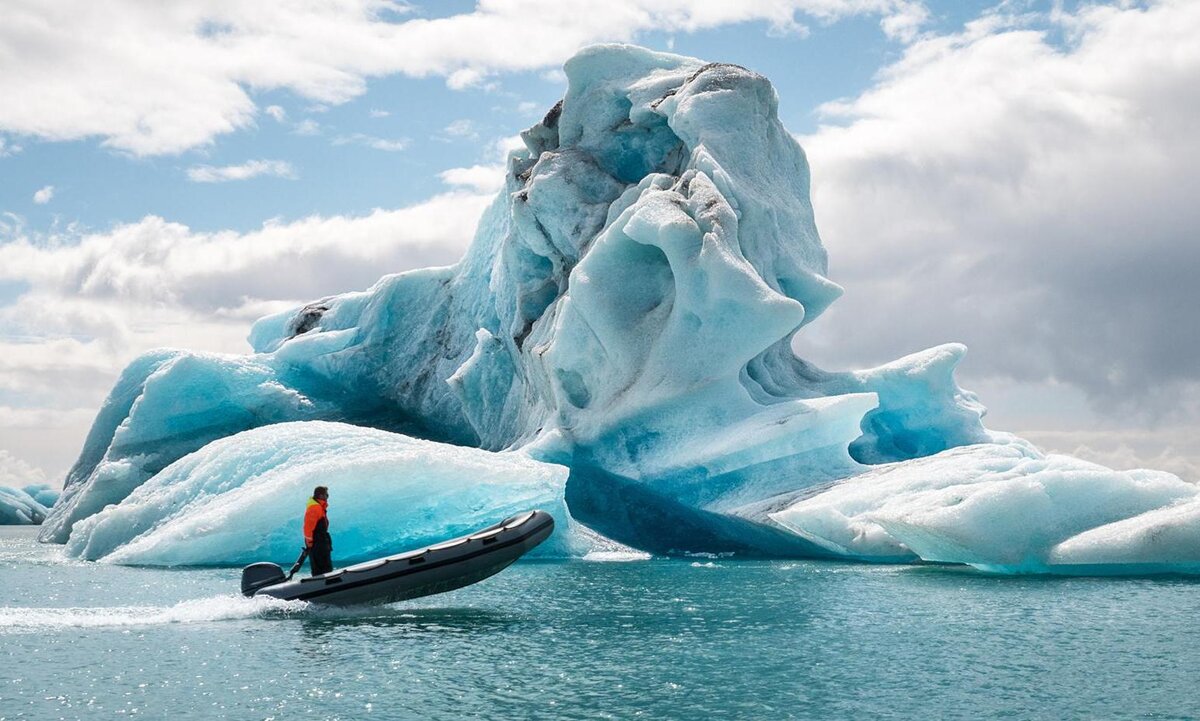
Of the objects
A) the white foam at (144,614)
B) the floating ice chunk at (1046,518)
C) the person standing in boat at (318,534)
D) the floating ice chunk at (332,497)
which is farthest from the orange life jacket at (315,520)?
the floating ice chunk at (1046,518)

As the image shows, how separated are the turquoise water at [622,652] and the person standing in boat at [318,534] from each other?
0.60 metres

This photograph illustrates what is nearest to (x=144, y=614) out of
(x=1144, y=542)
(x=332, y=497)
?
(x=332, y=497)

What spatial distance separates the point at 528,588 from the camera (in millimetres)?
13594

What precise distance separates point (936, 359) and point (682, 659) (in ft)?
45.4

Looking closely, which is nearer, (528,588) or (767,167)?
(528,588)

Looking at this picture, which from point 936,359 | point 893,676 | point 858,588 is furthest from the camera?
point 936,359

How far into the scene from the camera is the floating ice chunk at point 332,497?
50.1 ft

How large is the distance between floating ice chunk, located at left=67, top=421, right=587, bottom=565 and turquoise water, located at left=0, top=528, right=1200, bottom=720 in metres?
1.86

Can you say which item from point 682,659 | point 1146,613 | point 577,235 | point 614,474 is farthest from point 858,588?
point 577,235

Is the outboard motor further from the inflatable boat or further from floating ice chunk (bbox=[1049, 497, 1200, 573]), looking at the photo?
floating ice chunk (bbox=[1049, 497, 1200, 573])

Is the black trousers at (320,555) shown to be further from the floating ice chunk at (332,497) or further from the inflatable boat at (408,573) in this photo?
the floating ice chunk at (332,497)

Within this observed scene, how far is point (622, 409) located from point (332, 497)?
227 inches

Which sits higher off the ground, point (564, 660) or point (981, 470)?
point (981, 470)

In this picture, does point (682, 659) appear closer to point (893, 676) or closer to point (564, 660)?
point (564, 660)
